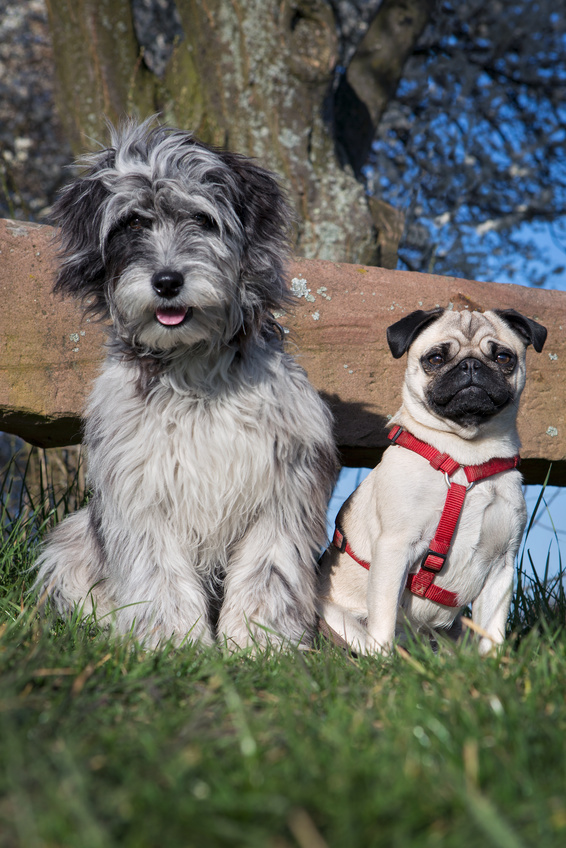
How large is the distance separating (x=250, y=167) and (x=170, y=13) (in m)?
7.53

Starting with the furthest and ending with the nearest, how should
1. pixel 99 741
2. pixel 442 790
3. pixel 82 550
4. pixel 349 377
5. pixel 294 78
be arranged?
1. pixel 294 78
2. pixel 349 377
3. pixel 82 550
4. pixel 99 741
5. pixel 442 790

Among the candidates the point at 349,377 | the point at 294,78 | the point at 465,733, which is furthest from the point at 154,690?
the point at 294,78

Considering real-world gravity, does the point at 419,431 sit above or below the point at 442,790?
above

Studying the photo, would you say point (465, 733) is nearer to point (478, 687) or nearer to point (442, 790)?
point (442, 790)

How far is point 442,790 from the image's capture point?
1.26m

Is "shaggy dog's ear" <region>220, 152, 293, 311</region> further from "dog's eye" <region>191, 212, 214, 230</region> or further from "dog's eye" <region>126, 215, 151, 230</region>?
"dog's eye" <region>126, 215, 151, 230</region>

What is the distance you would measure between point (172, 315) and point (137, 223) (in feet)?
1.38

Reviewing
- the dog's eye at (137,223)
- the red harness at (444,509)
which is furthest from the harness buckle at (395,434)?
the dog's eye at (137,223)

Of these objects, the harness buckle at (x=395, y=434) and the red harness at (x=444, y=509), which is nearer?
the red harness at (x=444, y=509)

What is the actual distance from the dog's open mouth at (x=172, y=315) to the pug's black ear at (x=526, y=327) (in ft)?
4.37

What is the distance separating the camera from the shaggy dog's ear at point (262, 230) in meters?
3.00

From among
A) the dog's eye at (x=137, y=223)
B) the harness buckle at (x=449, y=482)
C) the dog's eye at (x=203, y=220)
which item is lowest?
the harness buckle at (x=449, y=482)

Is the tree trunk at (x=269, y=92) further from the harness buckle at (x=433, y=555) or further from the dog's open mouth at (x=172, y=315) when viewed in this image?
the harness buckle at (x=433, y=555)

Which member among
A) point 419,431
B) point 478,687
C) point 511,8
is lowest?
point 478,687
